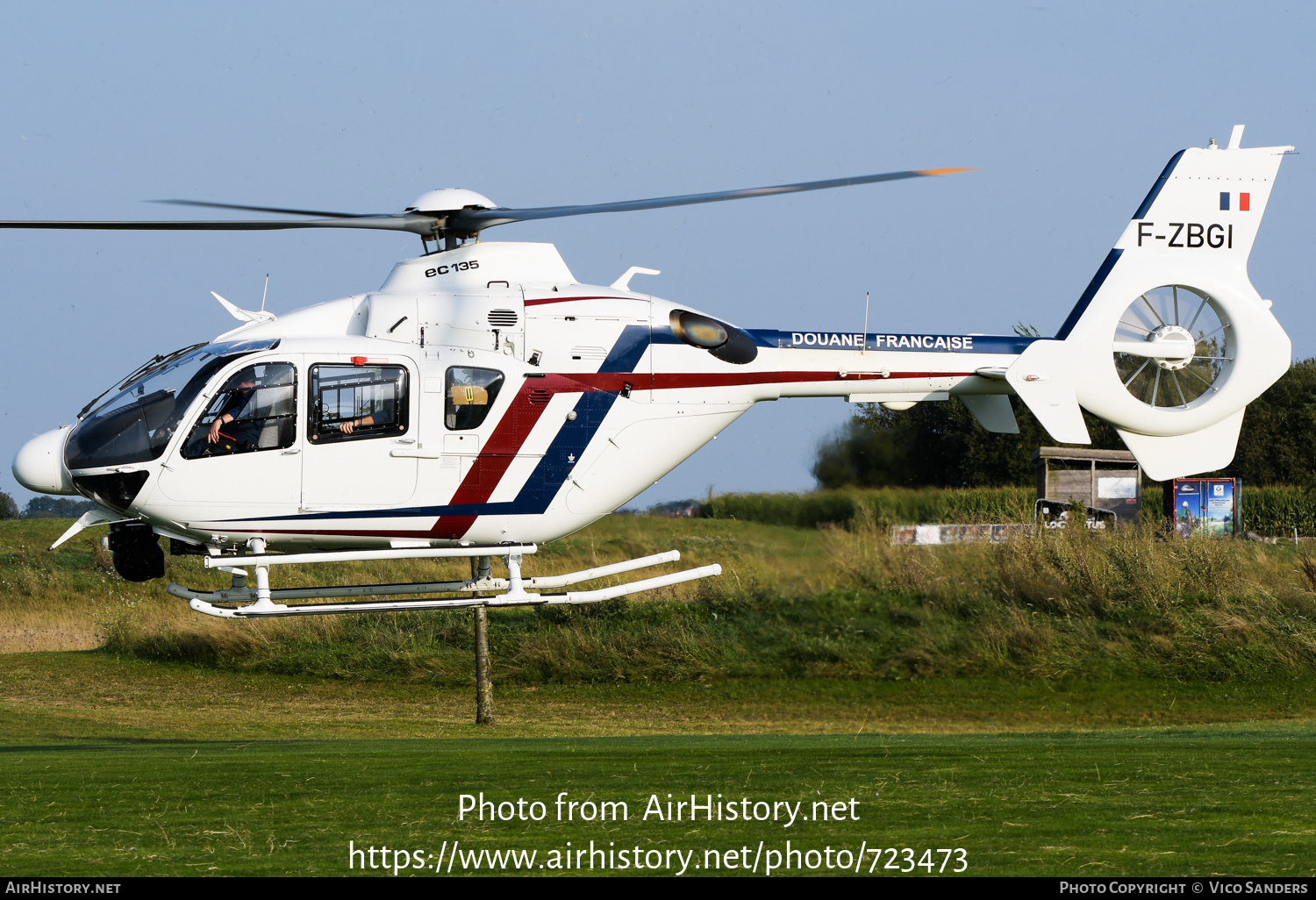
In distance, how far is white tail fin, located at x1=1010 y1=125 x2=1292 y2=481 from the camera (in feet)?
48.5

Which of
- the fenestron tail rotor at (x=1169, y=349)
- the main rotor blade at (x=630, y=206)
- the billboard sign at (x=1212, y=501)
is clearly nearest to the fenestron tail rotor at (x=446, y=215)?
the main rotor blade at (x=630, y=206)

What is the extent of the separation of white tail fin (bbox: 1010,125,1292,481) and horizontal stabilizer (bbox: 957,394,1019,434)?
74cm

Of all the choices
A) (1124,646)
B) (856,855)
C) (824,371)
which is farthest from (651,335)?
(1124,646)

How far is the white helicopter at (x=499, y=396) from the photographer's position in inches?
476

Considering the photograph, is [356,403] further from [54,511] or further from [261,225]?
[54,511]

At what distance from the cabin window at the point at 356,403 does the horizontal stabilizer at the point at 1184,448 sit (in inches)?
326

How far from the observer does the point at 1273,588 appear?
26.4 meters

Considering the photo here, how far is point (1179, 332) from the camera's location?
1485 cm

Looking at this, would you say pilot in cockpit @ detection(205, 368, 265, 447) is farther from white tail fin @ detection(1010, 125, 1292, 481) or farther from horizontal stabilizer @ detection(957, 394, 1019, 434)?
white tail fin @ detection(1010, 125, 1292, 481)

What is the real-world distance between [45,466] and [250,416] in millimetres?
1963

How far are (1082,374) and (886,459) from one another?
329 centimetres

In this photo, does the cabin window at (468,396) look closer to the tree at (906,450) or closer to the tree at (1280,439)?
the tree at (906,450)
